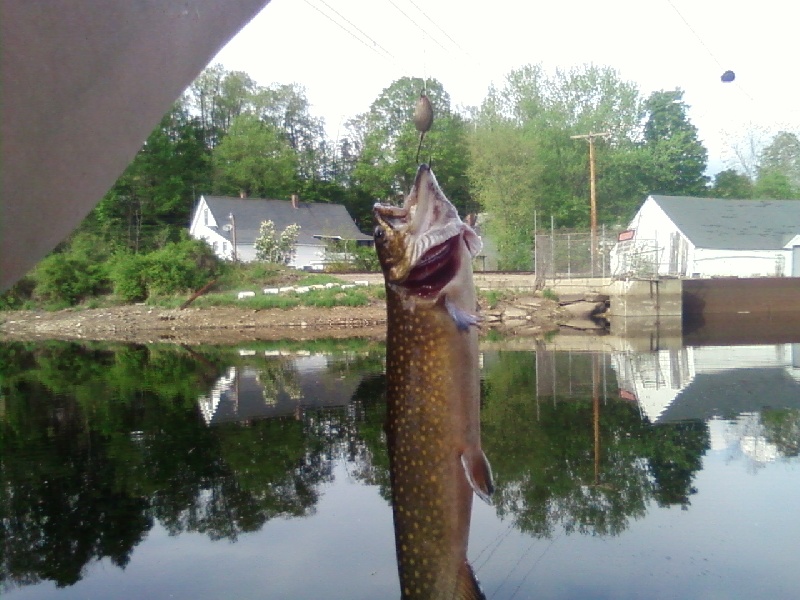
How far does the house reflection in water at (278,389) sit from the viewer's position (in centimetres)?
1720

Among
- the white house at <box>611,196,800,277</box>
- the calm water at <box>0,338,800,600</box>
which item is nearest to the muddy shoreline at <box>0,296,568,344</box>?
the white house at <box>611,196,800,277</box>

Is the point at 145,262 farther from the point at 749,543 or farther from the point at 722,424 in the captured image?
the point at 749,543

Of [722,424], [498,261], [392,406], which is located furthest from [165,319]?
[392,406]

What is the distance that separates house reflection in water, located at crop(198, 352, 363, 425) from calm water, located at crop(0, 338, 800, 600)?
0.41ft

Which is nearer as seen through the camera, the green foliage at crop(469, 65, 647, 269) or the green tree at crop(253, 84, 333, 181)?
the green foliage at crop(469, 65, 647, 269)

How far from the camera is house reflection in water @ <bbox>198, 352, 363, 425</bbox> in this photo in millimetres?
17203

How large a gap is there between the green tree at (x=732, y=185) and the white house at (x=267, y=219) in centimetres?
3283

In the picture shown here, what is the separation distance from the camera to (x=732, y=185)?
242ft

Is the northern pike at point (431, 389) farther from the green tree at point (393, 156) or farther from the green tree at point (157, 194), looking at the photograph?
the green tree at point (393, 156)

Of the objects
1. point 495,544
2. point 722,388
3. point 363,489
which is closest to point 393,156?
point 722,388

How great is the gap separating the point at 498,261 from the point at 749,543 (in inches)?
2016

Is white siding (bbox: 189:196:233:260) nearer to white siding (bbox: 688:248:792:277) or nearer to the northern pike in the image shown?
white siding (bbox: 688:248:792:277)

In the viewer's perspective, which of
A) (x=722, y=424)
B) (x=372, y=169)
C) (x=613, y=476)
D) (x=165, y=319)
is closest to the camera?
(x=613, y=476)

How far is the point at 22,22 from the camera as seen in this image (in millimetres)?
1690
